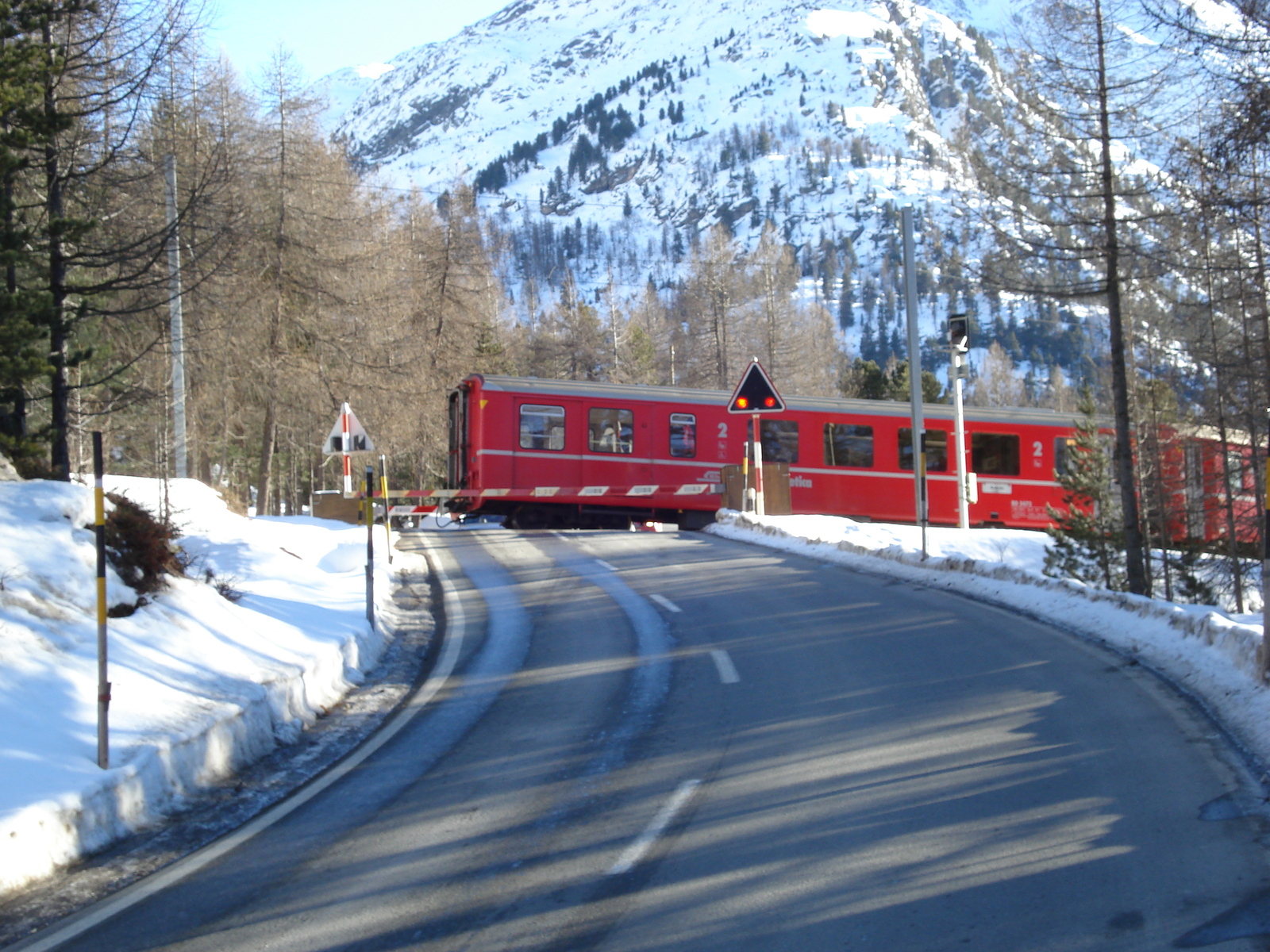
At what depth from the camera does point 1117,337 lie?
15195mm

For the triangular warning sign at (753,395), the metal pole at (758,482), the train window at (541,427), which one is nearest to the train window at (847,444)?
the metal pole at (758,482)

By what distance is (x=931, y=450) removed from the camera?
25.5 m

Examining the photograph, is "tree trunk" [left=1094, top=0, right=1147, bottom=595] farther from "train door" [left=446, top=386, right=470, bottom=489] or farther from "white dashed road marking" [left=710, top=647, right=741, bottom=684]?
"train door" [left=446, top=386, right=470, bottom=489]

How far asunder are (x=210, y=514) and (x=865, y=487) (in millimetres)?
15053

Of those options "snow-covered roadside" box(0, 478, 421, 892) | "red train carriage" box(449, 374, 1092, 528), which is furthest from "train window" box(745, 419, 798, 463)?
"snow-covered roadside" box(0, 478, 421, 892)

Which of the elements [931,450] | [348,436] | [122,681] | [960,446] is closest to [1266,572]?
[122,681]

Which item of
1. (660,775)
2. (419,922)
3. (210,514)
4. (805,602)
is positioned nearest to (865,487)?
(805,602)

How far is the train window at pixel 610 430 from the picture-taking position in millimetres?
23047

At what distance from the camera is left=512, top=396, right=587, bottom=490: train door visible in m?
22.7

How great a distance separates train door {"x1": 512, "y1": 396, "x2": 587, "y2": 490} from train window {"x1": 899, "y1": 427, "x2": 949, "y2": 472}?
791 cm

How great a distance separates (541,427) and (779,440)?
18.7 ft

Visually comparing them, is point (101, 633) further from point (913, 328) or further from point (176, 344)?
point (913, 328)

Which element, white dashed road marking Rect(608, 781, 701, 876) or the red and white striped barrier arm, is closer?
white dashed road marking Rect(608, 781, 701, 876)

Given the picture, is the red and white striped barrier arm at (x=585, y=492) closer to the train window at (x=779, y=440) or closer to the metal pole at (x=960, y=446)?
the train window at (x=779, y=440)
